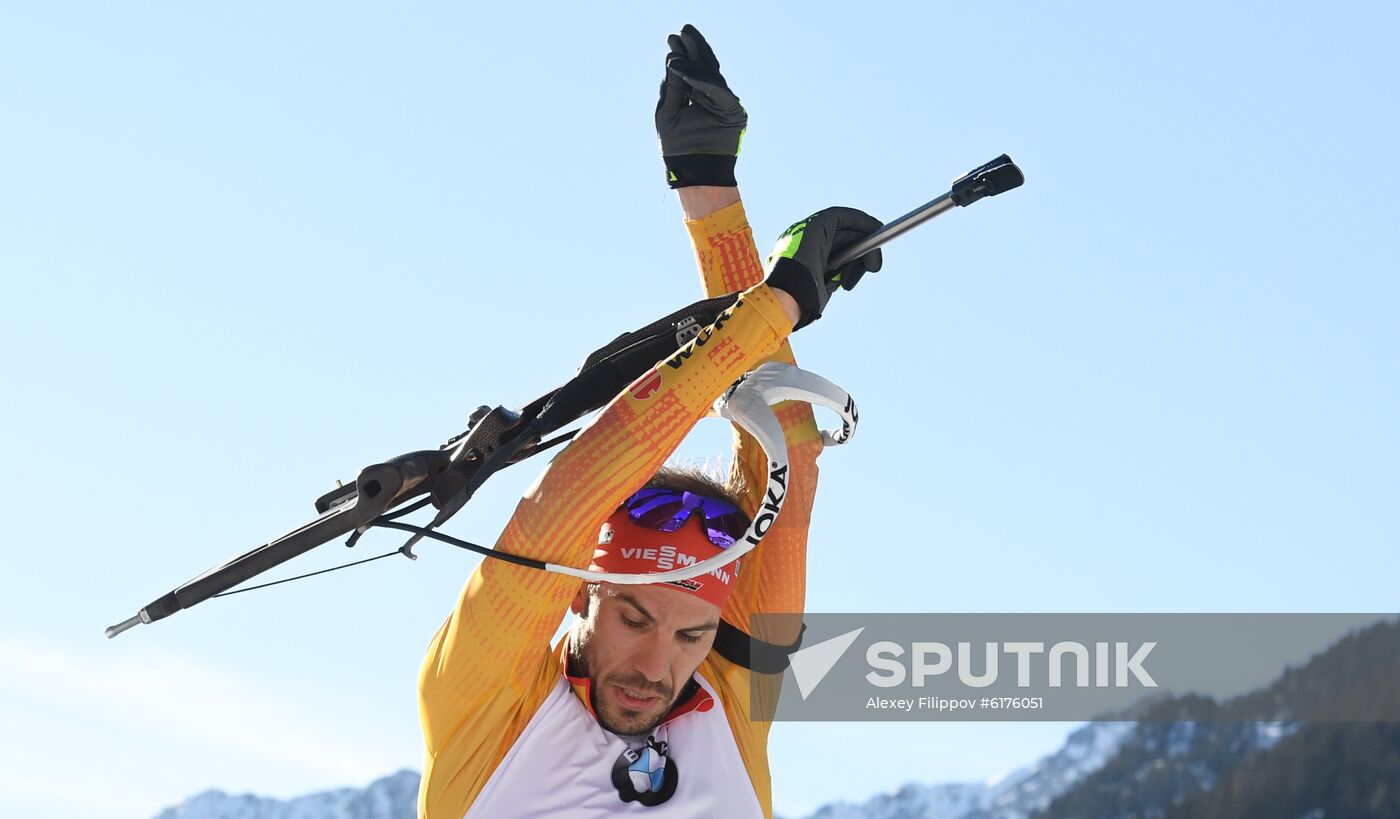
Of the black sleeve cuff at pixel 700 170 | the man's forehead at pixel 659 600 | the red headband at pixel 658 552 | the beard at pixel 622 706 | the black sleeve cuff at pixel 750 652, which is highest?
the black sleeve cuff at pixel 700 170

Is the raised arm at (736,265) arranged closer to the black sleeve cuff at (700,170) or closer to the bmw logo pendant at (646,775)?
the black sleeve cuff at (700,170)

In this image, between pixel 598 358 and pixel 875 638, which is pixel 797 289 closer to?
pixel 598 358

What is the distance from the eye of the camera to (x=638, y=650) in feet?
18.6

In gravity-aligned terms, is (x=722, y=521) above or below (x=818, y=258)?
below

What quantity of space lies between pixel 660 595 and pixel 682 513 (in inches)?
13.4

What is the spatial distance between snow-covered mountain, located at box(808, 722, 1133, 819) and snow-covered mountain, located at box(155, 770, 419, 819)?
1684cm

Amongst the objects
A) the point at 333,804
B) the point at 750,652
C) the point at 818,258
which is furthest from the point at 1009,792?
the point at 333,804

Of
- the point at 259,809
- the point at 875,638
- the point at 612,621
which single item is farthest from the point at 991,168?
the point at 259,809

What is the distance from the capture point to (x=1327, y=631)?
37.5 ft

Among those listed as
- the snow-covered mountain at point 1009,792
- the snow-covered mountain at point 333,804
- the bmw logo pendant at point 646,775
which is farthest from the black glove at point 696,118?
the snow-covered mountain at point 333,804

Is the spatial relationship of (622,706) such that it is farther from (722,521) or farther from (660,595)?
(722,521)

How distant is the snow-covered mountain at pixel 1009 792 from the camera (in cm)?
1786

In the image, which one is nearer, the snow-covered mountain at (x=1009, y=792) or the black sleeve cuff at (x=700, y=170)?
the black sleeve cuff at (x=700, y=170)

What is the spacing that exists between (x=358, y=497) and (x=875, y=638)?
2.93 m
